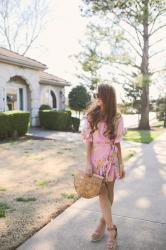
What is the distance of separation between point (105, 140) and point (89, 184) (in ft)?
1.61

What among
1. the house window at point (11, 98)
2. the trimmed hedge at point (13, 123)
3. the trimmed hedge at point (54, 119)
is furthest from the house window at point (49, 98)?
the trimmed hedge at point (13, 123)

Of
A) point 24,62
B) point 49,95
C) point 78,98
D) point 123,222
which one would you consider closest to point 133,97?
point 78,98

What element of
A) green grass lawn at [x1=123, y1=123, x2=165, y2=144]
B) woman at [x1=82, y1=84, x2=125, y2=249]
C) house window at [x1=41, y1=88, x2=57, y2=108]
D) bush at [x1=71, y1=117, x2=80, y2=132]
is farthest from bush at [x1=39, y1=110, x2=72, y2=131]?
woman at [x1=82, y1=84, x2=125, y2=249]

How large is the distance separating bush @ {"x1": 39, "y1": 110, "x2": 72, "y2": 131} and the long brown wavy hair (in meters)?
16.1

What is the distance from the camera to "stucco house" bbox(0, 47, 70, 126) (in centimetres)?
1761

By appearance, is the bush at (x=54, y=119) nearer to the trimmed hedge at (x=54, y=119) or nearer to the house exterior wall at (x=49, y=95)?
the trimmed hedge at (x=54, y=119)

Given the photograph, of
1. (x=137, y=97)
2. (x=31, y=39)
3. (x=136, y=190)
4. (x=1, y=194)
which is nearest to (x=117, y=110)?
(x=136, y=190)

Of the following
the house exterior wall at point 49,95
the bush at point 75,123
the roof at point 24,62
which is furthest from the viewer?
the house exterior wall at point 49,95

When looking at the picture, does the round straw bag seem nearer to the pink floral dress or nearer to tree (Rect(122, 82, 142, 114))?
the pink floral dress

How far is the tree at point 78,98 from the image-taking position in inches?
1145

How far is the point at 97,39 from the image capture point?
23.1 meters

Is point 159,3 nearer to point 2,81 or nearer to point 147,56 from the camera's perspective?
point 147,56

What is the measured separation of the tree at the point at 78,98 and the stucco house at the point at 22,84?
5.61 metres

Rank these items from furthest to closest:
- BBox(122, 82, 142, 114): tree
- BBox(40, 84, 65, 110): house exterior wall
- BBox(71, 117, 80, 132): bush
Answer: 1. BBox(122, 82, 142, 114): tree
2. BBox(40, 84, 65, 110): house exterior wall
3. BBox(71, 117, 80, 132): bush
